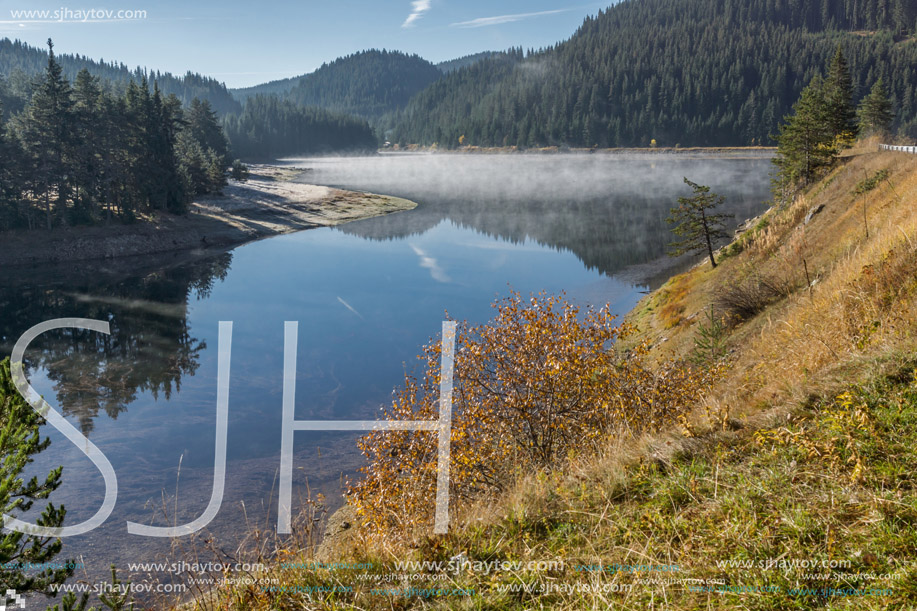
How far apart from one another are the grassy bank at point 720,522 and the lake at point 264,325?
2.13m

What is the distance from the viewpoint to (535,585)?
4387 millimetres

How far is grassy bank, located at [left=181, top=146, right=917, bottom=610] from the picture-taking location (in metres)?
3.82

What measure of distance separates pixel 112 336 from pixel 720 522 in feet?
110

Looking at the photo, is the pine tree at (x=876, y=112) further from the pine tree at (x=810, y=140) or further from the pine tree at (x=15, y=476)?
the pine tree at (x=15, y=476)

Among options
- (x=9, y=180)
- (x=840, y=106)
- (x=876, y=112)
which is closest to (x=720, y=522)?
(x=840, y=106)

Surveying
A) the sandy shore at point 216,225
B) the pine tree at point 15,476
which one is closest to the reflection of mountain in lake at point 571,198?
the sandy shore at point 216,225

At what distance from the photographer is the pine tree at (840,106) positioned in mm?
38406

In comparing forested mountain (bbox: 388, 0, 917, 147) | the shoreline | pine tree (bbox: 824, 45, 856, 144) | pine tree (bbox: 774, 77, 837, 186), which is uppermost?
forested mountain (bbox: 388, 0, 917, 147)

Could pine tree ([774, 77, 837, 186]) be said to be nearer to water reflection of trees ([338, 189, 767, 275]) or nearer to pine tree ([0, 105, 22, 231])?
water reflection of trees ([338, 189, 767, 275])

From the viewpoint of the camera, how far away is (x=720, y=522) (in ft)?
14.7

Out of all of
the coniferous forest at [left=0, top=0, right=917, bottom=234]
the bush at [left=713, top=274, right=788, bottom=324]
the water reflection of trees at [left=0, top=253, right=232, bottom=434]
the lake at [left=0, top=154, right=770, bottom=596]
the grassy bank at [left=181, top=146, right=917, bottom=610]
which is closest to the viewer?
the grassy bank at [left=181, top=146, right=917, bottom=610]

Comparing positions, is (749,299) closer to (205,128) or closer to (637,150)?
(205,128)

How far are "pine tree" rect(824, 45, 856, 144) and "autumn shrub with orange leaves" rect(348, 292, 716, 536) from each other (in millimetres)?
35626

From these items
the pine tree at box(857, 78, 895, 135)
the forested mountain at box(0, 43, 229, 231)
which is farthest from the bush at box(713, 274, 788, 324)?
the forested mountain at box(0, 43, 229, 231)
